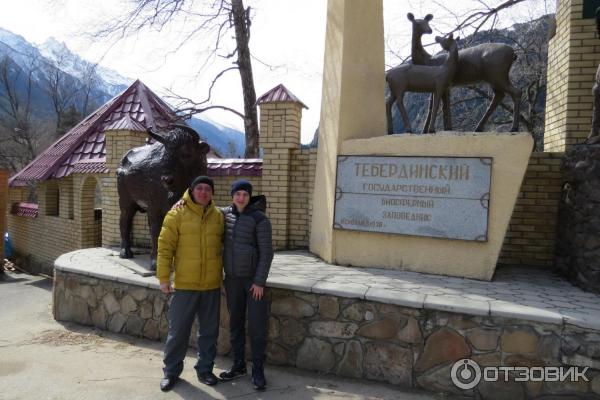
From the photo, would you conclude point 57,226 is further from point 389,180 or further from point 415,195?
point 415,195

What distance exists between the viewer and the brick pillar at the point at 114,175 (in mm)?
7301

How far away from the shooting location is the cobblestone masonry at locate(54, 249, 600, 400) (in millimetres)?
3236

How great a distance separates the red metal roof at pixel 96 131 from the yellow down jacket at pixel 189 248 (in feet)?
20.7

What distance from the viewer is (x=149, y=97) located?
10.2 m

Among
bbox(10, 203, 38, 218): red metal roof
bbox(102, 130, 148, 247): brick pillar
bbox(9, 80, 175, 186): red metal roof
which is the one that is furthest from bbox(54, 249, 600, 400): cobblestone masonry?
bbox(10, 203, 38, 218): red metal roof

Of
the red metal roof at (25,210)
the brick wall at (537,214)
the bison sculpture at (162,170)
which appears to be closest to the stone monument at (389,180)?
the brick wall at (537,214)

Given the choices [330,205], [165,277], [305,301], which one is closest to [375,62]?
[330,205]

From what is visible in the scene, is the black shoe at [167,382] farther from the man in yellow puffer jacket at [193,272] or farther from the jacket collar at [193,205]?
the jacket collar at [193,205]

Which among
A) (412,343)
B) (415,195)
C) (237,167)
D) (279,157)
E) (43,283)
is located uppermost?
(279,157)

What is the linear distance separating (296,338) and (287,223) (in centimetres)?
272

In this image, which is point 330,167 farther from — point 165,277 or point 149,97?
point 149,97

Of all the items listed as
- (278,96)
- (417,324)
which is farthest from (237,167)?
(417,324)

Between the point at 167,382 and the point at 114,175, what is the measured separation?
4786 mm

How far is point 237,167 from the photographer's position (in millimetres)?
6980
